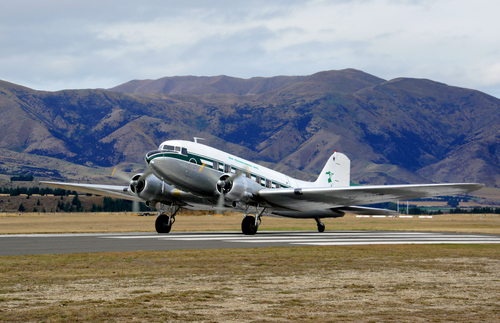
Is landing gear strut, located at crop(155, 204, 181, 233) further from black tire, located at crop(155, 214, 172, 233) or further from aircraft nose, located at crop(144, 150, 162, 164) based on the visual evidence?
aircraft nose, located at crop(144, 150, 162, 164)

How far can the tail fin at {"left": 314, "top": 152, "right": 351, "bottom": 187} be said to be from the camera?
44.8m

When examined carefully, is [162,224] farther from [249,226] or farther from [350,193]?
[350,193]

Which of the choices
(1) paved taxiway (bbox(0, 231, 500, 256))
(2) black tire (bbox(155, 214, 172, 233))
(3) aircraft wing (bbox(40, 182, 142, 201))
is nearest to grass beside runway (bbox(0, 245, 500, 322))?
(1) paved taxiway (bbox(0, 231, 500, 256))

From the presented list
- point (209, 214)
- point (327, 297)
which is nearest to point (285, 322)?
point (327, 297)

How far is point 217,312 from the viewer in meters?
9.52

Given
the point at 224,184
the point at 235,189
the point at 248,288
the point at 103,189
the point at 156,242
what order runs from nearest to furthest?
the point at 248,288, the point at 156,242, the point at 235,189, the point at 224,184, the point at 103,189

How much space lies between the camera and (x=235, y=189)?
32094mm

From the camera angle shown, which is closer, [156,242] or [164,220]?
[156,242]

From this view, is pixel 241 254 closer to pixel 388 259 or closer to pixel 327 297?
pixel 388 259

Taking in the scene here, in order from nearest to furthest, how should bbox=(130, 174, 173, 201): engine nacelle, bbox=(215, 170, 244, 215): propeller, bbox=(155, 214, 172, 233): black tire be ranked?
bbox=(215, 170, 244, 215): propeller
bbox=(130, 174, 173, 201): engine nacelle
bbox=(155, 214, 172, 233): black tire

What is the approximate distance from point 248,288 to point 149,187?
24.1 meters

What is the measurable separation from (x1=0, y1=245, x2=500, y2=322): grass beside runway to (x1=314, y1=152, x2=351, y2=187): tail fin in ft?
81.6

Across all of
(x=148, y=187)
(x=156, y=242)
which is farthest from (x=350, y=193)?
(x=156, y=242)

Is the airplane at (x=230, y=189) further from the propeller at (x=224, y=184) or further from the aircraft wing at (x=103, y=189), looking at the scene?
the aircraft wing at (x=103, y=189)
